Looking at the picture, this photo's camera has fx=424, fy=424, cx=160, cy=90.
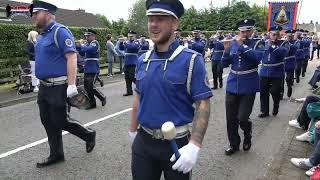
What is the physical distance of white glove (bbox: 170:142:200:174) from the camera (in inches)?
113

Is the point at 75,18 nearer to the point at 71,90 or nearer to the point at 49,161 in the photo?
the point at 49,161

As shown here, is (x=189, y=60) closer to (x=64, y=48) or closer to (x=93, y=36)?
(x=64, y=48)

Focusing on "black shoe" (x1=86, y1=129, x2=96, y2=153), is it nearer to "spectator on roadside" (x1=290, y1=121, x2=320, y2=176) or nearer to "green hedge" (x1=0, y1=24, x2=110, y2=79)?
"spectator on roadside" (x1=290, y1=121, x2=320, y2=176)

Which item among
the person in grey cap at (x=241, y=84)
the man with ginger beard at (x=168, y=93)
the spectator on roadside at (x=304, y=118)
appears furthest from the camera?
the spectator on roadside at (x=304, y=118)

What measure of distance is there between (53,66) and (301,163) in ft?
11.6

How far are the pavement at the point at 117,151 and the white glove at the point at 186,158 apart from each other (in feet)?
8.63

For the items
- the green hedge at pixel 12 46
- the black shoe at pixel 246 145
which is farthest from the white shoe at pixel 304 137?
the green hedge at pixel 12 46

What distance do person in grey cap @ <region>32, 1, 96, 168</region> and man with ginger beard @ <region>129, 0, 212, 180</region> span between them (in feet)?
8.24

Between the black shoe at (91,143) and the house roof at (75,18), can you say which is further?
the house roof at (75,18)

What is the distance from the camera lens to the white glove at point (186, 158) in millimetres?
2875

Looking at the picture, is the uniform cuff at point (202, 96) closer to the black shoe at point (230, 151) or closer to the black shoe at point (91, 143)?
the black shoe at point (91, 143)

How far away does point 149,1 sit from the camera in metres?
A: 3.20

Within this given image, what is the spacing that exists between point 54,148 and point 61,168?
318mm

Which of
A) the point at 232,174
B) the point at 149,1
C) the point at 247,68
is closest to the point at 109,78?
the point at 247,68
